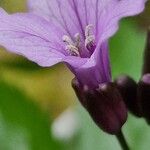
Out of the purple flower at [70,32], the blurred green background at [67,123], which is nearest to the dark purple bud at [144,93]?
the purple flower at [70,32]

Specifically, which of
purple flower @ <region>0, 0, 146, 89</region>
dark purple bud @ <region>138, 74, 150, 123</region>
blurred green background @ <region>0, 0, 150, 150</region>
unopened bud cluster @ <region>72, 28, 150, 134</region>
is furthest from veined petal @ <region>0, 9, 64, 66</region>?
blurred green background @ <region>0, 0, 150, 150</region>

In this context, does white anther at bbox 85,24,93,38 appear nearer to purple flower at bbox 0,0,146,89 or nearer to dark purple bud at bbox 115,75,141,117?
purple flower at bbox 0,0,146,89

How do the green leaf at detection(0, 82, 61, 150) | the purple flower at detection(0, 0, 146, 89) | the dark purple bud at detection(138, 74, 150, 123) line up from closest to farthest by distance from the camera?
the purple flower at detection(0, 0, 146, 89) → the dark purple bud at detection(138, 74, 150, 123) → the green leaf at detection(0, 82, 61, 150)

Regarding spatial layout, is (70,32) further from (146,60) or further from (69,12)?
(146,60)

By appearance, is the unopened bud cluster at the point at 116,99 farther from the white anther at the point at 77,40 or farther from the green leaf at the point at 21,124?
the green leaf at the point at 21,124

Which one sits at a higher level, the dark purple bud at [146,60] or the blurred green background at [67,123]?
the dark purple bud at [146,60]

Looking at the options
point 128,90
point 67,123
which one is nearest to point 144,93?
point 128,90

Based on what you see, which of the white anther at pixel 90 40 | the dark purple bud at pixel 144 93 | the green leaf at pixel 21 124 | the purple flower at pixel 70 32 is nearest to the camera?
the purple flower at pixel 70 32

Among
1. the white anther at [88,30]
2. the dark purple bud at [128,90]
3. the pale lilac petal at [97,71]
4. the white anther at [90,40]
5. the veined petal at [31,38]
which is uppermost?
the veined petal at [31,38]

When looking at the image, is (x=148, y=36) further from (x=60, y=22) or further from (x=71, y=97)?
(x=71, y=97)
